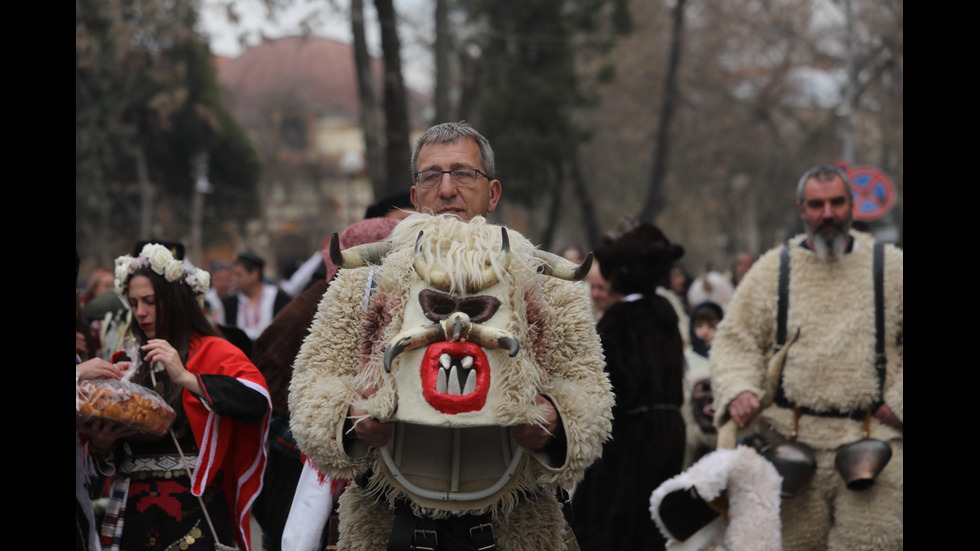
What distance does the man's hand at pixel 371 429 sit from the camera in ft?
9.18

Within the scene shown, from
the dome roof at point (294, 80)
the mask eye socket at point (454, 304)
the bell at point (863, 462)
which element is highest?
the dome roof at point (294, 80)

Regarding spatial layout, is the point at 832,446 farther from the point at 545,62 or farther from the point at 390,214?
the point at 545,62

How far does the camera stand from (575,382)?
299 centimetres

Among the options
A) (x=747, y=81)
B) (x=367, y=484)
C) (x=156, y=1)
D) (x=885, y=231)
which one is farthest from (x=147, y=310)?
(x=747, y=81)

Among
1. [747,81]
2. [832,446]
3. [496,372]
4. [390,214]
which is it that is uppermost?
[747,81]

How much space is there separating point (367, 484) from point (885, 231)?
29437 mm

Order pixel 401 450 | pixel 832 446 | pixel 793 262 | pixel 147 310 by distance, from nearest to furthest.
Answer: pixel 401 450 → pixel 147 310 → pixel 832 446 → pixel 793 262

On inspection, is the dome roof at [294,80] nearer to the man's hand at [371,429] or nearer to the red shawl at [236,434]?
the red shawl at [236,434]

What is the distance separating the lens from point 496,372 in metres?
2.71

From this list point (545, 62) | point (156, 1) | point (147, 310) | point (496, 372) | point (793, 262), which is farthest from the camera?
point (545, 62)

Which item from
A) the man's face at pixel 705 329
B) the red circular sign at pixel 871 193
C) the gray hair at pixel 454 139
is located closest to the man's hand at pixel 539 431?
the gray hair at pixel 454 139

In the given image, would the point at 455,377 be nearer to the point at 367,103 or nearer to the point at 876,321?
the point at 876,321

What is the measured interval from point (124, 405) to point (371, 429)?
1.71m

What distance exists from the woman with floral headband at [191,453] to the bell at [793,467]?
2.43 meters
